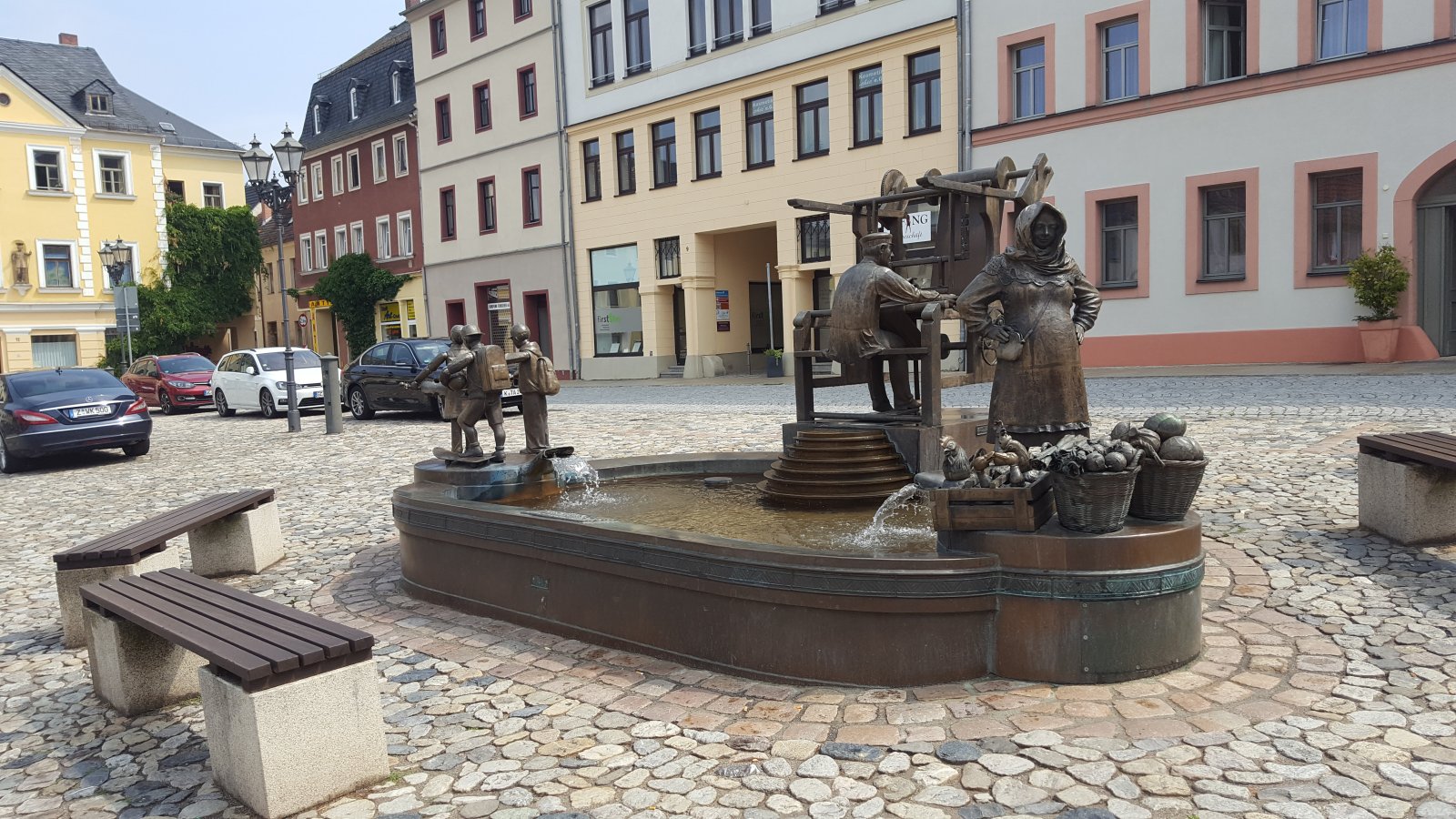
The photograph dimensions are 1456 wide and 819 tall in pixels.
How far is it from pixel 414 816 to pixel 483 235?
35.5 m

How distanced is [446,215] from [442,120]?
10.9ft

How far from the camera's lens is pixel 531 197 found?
35844mm

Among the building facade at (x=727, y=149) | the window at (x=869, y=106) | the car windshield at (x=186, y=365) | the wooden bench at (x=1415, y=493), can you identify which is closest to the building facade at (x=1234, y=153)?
the building facade at (x=727, y=149)

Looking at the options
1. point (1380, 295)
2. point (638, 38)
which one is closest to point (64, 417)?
point (1380, 295)

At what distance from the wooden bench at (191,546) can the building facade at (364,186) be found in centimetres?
3394

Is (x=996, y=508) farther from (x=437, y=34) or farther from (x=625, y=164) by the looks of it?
(x=437, y=34)

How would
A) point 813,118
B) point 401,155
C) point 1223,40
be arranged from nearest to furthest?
1. point 1223,40
2. point 813,118
3. point 401,155

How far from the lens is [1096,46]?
22.0 m

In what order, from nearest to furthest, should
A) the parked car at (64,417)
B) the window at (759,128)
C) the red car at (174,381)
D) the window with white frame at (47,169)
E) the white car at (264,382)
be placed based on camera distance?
the parked car at (64,417)
the white car at (264,382)
the red car at (174,381)
the window at (759,128)
the window with white frame at (47,169)

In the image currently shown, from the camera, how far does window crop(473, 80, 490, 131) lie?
3700 cm

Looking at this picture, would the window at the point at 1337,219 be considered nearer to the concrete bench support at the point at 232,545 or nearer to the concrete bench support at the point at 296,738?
the concrete bench support at the point at 232,545

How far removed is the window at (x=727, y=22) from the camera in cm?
2889

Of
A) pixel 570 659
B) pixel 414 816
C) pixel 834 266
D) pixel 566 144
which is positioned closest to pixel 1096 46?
pixel 834 266

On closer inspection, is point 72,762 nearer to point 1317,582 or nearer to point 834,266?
point 1317,582
